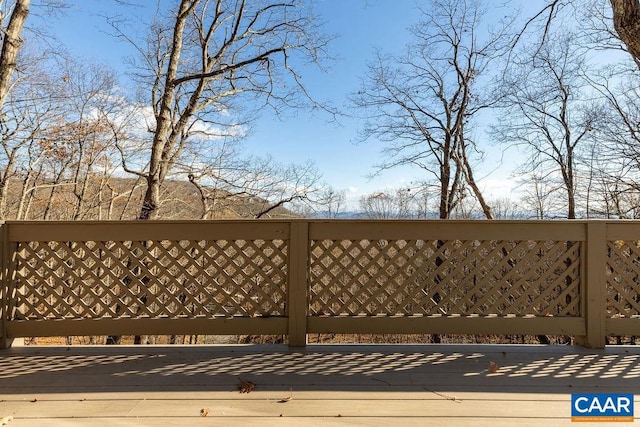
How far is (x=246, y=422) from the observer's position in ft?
5.81

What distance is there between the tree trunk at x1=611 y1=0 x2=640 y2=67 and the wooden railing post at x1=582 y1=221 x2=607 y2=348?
1.66 m

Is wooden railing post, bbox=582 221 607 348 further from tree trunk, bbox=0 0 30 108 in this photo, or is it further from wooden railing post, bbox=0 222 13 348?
tree trunk, bbox=0 0 30 108

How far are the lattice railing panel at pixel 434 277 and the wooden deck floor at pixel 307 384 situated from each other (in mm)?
334

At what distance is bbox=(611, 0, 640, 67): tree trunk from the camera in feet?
9.51

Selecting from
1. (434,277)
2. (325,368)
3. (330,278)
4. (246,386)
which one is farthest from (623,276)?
(246,386)

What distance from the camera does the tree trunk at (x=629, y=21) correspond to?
2.90 meters

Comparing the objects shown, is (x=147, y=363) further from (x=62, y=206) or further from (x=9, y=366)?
(x=62, y=206)

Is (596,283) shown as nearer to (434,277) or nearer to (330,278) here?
(434,277)

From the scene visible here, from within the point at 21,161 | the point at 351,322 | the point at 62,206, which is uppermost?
the point at 21,161

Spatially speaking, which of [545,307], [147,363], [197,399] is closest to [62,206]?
[147,363]

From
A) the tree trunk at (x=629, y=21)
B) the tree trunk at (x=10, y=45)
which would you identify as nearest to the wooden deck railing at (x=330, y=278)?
the tree trunk at (x=629, y=21)

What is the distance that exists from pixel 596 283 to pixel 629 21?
2327 millimetres

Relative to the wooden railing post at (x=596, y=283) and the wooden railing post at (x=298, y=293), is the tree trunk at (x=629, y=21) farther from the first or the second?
the wooden railing post at (x=298, y=293)

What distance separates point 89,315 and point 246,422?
188cm
